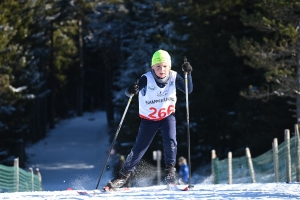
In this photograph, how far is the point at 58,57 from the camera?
5403cm

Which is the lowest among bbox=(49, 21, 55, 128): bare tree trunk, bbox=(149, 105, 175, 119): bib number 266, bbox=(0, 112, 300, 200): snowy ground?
bbox=(0, 112, 300, 200): snowy ground

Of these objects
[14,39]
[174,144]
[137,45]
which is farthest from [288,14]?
[137,45]

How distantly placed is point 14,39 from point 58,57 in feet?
72.4

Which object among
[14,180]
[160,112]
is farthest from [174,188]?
[14,180]

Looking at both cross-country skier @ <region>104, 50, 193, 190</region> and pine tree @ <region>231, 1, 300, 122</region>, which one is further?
pine tree @ <region>231, 1, 300, 122</region>

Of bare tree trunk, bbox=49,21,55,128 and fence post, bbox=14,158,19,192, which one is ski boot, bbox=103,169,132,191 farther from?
bare tree trunk, bbox=49,21,55,128

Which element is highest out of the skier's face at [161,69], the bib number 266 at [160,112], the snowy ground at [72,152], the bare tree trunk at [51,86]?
the skier's face at [161,69]

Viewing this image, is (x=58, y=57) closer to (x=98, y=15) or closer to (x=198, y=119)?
(x=98, y=15)

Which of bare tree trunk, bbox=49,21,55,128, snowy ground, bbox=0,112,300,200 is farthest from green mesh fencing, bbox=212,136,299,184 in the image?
bare tree trunk, bbox=49,21,55,128

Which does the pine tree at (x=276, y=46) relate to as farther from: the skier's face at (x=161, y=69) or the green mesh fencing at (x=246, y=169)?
the skier's face at (x=161, y=69)

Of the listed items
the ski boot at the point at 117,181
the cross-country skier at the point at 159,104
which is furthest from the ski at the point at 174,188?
the ski boot at the point at 117,181

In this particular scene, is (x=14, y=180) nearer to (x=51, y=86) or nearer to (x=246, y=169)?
(x=246, y=169)

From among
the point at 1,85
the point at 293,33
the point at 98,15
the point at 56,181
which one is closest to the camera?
the point at 293,33

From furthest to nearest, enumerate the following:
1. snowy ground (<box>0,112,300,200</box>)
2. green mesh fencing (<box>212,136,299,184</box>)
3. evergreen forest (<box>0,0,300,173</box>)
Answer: snowy ground (<box>0,112,300,200</box>), evergreen forest (<box>0,0,300,173</box>), green mesh fencing (<box>212,136,299,184</box>)
